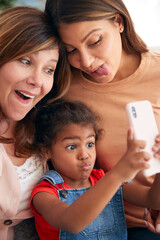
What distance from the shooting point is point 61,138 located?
1183mm

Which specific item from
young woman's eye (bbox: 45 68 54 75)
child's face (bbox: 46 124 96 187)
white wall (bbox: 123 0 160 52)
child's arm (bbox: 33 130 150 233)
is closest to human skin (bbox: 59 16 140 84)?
young woman's eye (bbox: 45 68 54 75)

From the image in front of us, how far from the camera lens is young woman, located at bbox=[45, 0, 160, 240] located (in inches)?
43.8

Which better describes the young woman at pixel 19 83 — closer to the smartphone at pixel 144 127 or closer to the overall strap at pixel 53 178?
the overall strap at pixel 53 178

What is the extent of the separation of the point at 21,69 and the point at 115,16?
46cm

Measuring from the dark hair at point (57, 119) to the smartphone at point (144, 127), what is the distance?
0.38 meters

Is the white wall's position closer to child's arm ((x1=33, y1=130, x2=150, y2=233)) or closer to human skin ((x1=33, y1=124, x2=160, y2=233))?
human skin ((x1=33, y1=124, x2=160, y2=233))

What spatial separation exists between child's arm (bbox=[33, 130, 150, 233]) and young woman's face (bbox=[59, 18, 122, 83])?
470mm

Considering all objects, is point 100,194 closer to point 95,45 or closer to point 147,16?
point 95,45

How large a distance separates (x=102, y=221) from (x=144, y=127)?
491 millimetres

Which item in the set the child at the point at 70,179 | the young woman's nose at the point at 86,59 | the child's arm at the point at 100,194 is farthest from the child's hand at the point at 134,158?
the young woman's nose at the point at 86,59

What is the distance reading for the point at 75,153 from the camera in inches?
45.0

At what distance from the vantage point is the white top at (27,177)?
1163 millimetres

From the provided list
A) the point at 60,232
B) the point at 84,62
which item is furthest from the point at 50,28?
the point at 60,232

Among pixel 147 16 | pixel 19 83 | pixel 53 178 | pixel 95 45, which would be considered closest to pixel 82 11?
pixel 95 45
